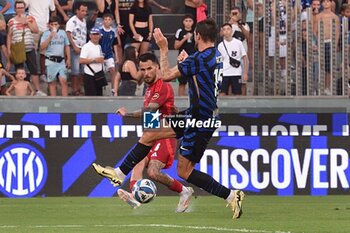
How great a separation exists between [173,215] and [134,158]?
1.15m

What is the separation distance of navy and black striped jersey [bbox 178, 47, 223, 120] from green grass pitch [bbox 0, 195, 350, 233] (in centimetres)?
134

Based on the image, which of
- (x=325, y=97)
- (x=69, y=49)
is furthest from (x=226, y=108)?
(x=69, y=49)

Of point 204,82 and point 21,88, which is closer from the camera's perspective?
point 204,82

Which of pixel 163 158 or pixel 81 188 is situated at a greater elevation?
pixel 163 158

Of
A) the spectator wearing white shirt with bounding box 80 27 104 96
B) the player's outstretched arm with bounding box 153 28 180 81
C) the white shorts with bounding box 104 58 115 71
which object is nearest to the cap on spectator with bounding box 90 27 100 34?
the spectator wearing white shirt with bounding box 80 27 104 96

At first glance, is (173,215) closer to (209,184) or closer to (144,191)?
(144,191)

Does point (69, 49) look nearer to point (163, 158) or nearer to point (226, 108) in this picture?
point (226, 108)

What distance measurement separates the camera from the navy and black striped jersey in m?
13.2

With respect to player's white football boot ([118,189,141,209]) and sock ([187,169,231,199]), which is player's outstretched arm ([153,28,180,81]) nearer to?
sock ([187,169,231,199])

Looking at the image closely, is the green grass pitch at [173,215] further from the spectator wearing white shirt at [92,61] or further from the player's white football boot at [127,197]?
the spectator wearing white shirt at [92,61]

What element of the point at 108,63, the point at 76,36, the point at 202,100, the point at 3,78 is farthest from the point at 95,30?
the point at 202,100

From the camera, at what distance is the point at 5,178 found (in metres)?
19.4

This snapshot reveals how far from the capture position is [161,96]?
15.1m

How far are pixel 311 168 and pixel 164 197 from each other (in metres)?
2.77
